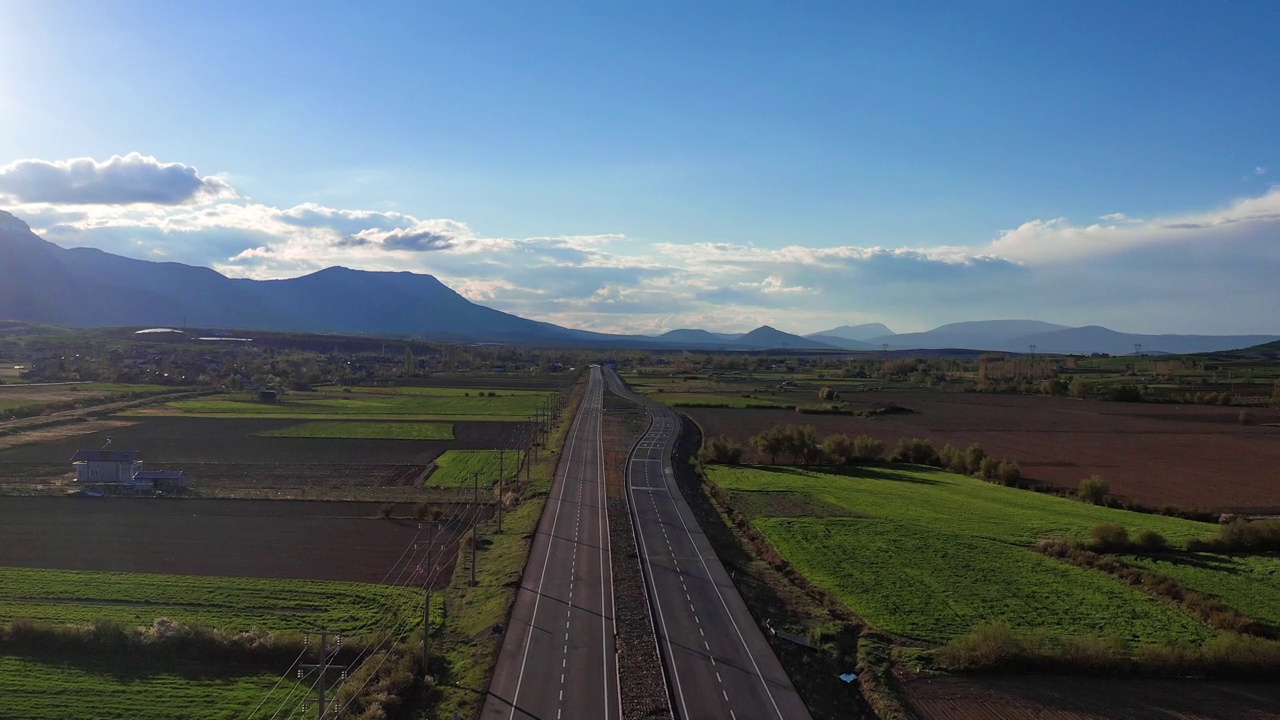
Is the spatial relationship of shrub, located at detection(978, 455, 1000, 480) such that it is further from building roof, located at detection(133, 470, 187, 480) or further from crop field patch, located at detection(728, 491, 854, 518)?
building roof, located at detection(133, 470, 187, 480)

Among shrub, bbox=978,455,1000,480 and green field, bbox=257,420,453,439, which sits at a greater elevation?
shrub, bbox=978,455,1000,480

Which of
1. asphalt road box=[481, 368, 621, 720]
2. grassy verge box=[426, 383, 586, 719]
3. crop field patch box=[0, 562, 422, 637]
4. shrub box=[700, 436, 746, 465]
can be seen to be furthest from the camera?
shrub box=[700, 436, 746, 465]

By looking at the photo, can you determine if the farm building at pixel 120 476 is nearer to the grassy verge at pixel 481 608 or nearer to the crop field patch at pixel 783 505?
the grassy verge at pixel 481 608

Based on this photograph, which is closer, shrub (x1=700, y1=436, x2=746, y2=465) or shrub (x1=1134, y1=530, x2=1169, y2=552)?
shrub (x1=1134, y1=530, x2=1169, y2=552)

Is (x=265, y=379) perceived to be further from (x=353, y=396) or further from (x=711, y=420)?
(x=711, y=420)

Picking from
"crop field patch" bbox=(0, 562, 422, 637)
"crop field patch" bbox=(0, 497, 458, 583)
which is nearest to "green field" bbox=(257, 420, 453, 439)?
"crop field patch" bbox=(0, 497, 458, 583)

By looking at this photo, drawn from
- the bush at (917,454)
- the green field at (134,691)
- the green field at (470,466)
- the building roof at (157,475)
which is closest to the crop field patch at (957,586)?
the green field at (134,691)
